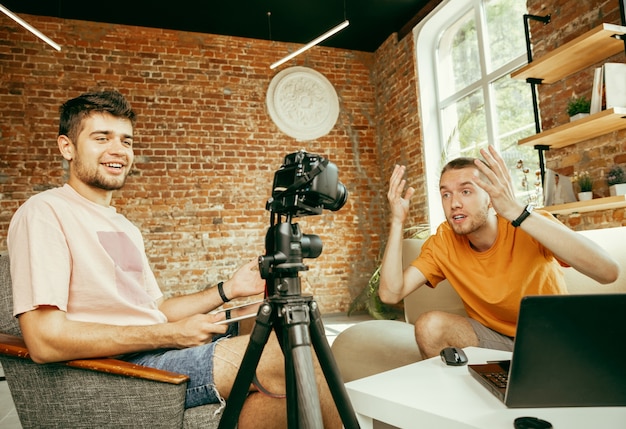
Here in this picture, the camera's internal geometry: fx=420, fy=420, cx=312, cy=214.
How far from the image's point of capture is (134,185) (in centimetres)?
447

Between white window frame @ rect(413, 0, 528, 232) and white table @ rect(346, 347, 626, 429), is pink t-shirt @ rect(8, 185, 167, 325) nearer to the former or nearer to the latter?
white table @ rect(346, 347, 626, 429)

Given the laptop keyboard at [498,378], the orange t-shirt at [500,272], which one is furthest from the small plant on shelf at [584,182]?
the laptop keyboard at [498,378]

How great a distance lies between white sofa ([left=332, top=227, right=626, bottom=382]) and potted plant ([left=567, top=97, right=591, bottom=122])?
1.11 meters

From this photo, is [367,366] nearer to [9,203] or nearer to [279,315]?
[279,315]

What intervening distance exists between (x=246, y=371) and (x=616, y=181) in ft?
8.54

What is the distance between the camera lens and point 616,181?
8.32 ft

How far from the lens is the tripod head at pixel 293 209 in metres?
0.98

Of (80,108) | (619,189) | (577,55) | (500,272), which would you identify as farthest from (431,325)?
(577,55)

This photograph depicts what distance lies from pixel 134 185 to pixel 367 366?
3483mm

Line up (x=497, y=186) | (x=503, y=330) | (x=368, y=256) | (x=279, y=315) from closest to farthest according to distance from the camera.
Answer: (x=279, y=315) < (x=497, y=186) < (x=503, y=330) < (x=368, y=256)

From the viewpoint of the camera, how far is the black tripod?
34.3 inches

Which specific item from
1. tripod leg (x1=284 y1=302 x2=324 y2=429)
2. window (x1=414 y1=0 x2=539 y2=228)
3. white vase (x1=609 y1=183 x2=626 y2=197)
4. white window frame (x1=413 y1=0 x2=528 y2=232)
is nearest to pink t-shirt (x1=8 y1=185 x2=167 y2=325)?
tripod leg (x1=284 y1=302 x2=324 y2=429)

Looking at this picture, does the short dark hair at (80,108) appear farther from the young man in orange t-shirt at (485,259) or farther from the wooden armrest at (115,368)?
the young man in orange t-shirt at (485,259)

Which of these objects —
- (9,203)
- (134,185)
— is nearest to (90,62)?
(134,185)
